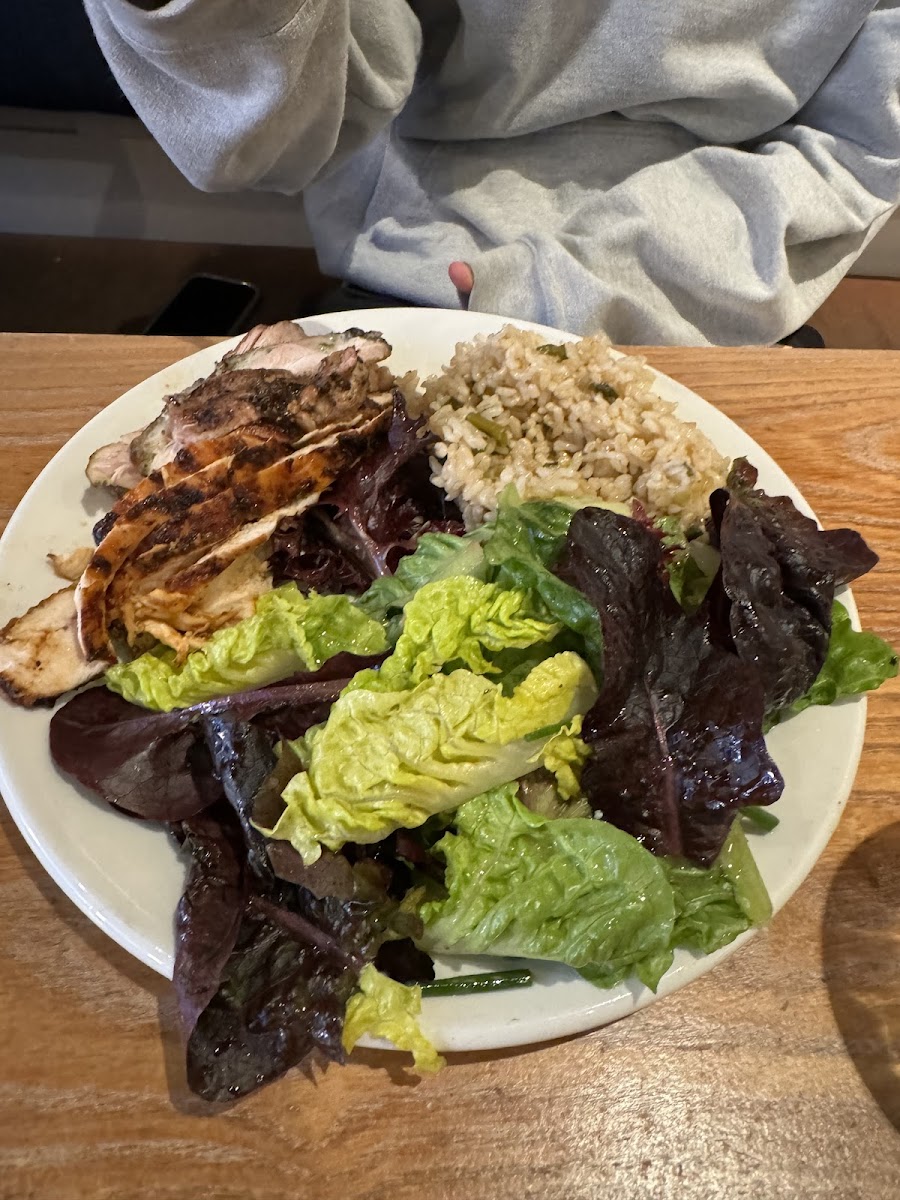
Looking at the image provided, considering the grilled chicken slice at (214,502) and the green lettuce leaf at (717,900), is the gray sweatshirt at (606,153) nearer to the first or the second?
the grilled chicken slice at (214,502)

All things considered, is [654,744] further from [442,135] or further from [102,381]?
[442,135]

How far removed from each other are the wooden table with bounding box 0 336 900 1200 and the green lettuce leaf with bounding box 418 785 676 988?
0.22m

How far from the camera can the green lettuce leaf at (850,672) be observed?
1.22m

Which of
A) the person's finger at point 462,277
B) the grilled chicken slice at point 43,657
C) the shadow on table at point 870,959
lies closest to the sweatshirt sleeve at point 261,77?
the person's finger at point 462,277

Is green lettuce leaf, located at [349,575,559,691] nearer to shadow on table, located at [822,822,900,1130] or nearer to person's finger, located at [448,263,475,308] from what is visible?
shadow on table, located at [822,822,900,1130]

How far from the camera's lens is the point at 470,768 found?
1.01 metres

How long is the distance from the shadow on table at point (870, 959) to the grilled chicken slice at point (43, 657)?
3.94ft

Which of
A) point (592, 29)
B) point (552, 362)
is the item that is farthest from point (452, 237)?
point (552, 362)

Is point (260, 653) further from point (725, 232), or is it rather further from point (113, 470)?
point (725, 232)

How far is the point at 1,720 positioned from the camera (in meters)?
1.15

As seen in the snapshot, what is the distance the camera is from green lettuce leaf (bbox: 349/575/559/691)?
3.56 ft

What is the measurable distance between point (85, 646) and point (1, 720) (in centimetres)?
15

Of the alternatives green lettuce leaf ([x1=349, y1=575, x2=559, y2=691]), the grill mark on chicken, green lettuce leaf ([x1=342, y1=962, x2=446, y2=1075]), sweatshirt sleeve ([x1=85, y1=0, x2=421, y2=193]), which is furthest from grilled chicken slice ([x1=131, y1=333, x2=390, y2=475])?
green lettuce leaf ([x1=342, y1=962, x2=446, y2=1075])

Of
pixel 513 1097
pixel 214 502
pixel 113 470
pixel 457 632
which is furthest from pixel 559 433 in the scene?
pixel 513 1097
